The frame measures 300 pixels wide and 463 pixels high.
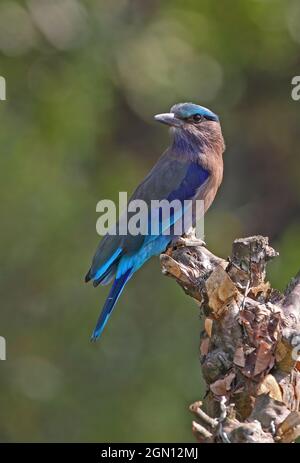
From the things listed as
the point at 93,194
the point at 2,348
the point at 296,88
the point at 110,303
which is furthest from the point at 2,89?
the point at 110,303

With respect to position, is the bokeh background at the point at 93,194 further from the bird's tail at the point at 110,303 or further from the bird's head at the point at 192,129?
the bird's tail at the point at 110,303

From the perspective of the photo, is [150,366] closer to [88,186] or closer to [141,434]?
[141,434]

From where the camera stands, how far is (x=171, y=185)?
22.0 feet

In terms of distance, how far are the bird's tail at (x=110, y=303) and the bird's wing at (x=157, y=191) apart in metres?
0.07

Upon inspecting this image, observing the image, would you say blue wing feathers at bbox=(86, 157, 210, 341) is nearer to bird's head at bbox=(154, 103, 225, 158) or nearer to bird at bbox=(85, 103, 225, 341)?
bird at bbox=(85, 103, 225, 341)

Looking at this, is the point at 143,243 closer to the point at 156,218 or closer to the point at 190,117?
the point at 156,218

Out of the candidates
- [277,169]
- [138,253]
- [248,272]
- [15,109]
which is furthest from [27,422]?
[248,272]

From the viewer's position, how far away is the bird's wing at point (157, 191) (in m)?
6.36

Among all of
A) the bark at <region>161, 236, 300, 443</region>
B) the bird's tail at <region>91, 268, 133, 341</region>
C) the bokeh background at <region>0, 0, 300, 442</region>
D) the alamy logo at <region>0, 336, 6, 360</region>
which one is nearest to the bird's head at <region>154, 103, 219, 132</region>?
the bird's tail at <region>91, 268, 133, 341</region>

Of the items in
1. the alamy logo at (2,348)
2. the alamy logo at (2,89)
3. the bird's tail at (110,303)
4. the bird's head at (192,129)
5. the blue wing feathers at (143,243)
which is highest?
the alamy logo at (2,89)

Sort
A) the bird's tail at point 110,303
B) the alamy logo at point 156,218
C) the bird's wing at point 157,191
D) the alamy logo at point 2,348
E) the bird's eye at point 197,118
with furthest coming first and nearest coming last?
the alamy logo at point 2,348 → the bird's eye at point 197,118 → the alamy logo at point 156,218 → the bird's wing at point 157,191 → the bird's tail at point 110,303

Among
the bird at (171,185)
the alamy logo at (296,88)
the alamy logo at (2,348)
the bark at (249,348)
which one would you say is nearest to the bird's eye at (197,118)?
the bird at (171,185)

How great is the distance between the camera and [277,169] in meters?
12.3

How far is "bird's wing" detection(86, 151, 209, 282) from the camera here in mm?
6359
